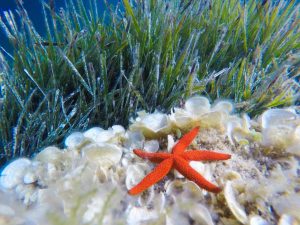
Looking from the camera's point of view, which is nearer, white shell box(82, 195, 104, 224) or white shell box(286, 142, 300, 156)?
white shell box(82, 195, 104, 224)

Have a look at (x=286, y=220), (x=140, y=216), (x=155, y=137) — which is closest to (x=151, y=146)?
(x=155, y=137)

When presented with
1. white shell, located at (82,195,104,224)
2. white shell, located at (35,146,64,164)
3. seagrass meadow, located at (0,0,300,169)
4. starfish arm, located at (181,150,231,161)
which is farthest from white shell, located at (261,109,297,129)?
white shell, located at (35,146,64,164)

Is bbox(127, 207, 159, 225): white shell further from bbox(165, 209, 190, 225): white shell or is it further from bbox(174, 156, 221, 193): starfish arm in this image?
bbox(174, 156, 221, 193): starfish arm

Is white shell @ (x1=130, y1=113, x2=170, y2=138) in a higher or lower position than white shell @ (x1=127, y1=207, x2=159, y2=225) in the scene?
higher

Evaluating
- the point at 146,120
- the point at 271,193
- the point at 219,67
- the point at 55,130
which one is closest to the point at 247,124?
the point at 271,193

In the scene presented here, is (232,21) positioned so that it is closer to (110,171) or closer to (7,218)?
(110,171)

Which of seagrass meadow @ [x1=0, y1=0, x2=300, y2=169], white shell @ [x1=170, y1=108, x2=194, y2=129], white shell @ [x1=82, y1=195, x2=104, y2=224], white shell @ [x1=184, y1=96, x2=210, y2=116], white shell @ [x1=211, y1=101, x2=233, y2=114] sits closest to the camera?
white shell @ [x1=82, y1=195, x2=104, y2=224]

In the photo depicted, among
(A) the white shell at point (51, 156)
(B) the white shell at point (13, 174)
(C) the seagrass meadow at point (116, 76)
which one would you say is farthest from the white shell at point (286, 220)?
(B) the white shell at point (13, 174)

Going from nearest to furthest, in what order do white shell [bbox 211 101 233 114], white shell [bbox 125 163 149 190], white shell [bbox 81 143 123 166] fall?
white shell [bbox 125 163 149 190]
white shell [bbox 81 143 123 166]
white shell [bbox 211 101 233 114]
